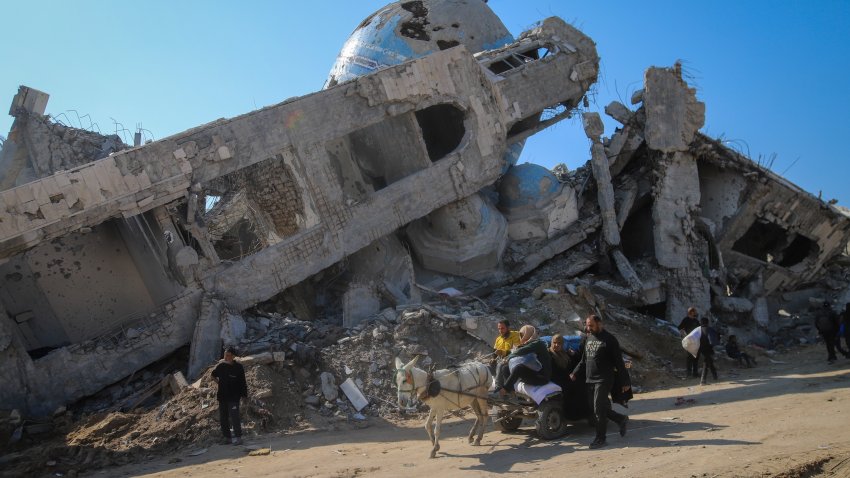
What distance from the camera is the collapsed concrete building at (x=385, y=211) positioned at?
1144 centimetres

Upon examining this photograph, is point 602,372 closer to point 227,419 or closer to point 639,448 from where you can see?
point 639,448

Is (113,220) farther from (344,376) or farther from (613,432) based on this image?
(613,432)

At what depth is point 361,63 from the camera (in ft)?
56.1

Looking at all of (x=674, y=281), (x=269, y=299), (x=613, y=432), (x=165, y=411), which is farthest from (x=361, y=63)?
(x=613, y=432)

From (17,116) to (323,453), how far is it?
31.5 feet

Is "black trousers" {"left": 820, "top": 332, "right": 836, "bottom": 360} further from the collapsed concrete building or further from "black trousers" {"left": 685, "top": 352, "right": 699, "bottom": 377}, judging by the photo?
the collapsed concrete building

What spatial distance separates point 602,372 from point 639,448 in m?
0.79

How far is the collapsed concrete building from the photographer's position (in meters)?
11.4

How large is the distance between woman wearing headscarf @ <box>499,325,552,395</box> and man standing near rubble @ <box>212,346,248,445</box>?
3.11 m

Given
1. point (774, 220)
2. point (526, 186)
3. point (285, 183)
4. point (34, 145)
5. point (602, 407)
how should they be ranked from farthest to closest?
point (774, 220) → point (526, 186) → point (34, 145) → point (285, 183) → point (602, 407)

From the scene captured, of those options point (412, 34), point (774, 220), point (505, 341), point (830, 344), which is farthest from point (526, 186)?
point (505, 341)

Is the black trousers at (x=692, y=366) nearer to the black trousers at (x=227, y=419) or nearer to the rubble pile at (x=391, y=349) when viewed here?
the rubble pile at (x=391, y=349)

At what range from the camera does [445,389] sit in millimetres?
7852

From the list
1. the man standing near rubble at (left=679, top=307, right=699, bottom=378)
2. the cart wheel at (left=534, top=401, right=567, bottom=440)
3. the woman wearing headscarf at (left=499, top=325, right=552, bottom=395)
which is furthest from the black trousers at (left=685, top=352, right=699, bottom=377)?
the woman wearing headscarf at (left=499, top=325, right=552, bottom=395)
